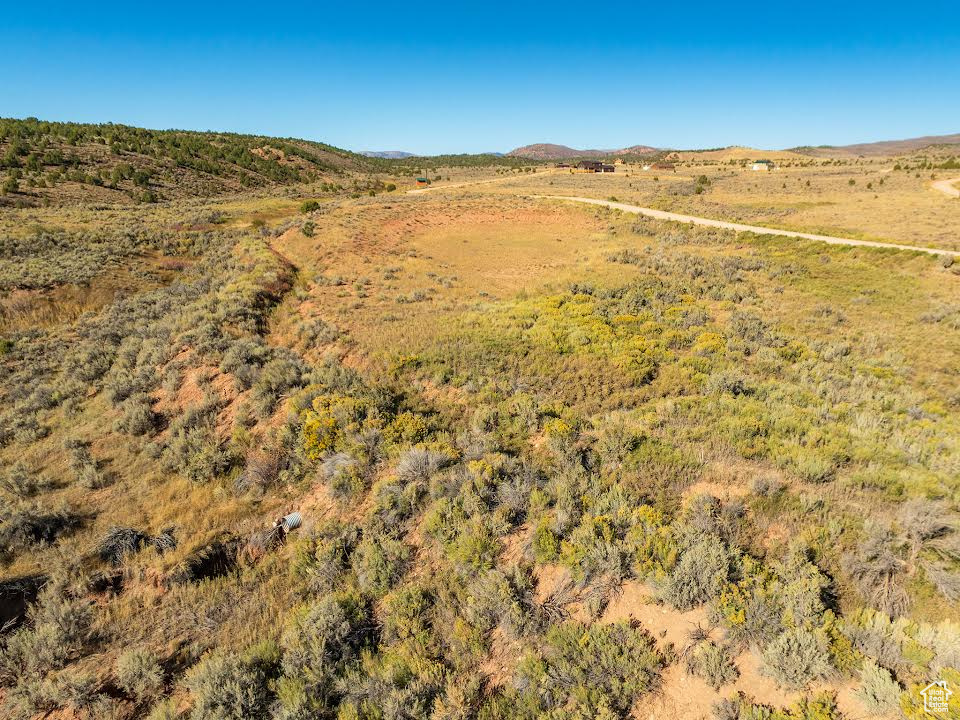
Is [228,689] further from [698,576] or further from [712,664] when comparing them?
[698,576]

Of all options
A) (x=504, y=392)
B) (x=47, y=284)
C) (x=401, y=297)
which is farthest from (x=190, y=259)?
(x=504, y=392)

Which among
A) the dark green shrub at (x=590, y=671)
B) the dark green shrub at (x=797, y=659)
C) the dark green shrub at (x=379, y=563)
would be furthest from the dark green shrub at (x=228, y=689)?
the dark green shrub at (x=797, y=659)

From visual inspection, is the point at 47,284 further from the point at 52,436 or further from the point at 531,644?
the point at 531,644

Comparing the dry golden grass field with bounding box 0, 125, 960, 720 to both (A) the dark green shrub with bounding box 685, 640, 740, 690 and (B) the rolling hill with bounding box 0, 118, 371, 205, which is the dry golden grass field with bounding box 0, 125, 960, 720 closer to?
(A) the dark green shrub with bounding box 685, 640, 740, 690

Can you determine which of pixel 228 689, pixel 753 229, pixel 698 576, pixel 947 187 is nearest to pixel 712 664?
pixel 698 576

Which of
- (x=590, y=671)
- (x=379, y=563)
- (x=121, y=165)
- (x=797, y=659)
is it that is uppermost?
(x=121, y=165)

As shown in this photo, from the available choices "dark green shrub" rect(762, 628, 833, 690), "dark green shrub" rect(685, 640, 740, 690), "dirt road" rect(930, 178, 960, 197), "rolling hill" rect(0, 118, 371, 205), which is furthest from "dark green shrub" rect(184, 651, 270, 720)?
"dirt road" rect(930, 178, 960, 197)

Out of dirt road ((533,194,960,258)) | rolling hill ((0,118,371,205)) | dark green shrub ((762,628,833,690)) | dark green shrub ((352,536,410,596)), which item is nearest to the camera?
dark green shrub ((762,628,833,690))

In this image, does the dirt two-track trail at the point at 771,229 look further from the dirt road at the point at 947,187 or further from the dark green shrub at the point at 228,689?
the dark green shrub at the point at 228,689
